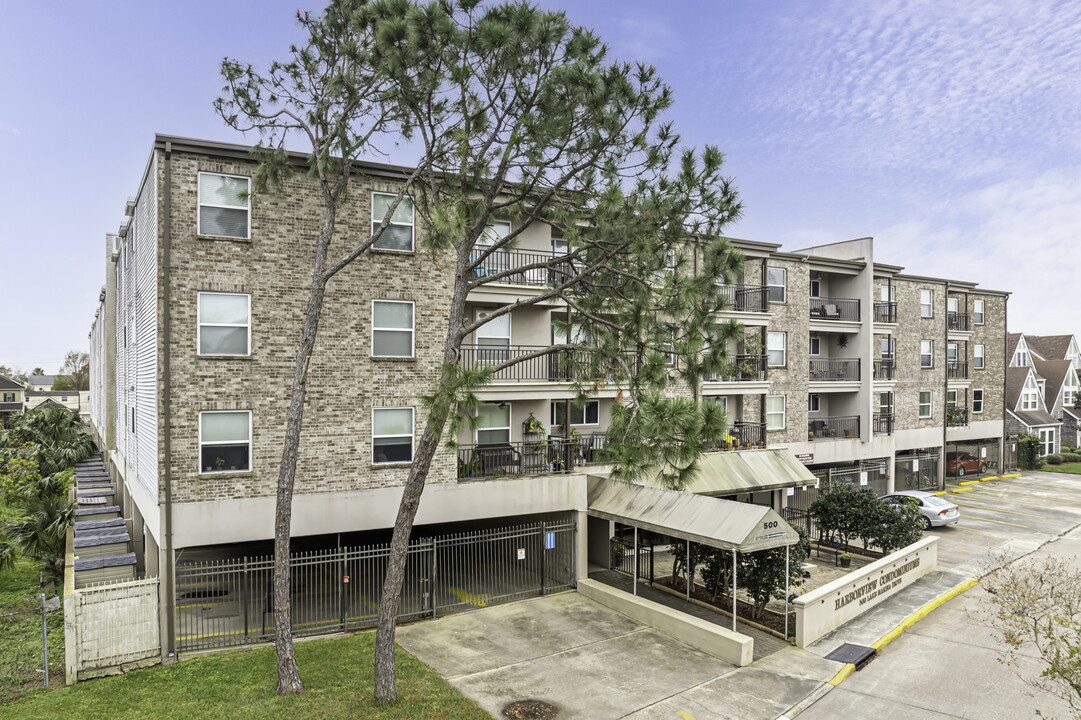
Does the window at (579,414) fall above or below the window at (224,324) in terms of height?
below

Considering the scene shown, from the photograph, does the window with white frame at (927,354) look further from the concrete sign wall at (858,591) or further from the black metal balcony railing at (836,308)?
the concrete sign wall at (858,591)

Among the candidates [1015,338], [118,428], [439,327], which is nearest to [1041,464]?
[1015,338]

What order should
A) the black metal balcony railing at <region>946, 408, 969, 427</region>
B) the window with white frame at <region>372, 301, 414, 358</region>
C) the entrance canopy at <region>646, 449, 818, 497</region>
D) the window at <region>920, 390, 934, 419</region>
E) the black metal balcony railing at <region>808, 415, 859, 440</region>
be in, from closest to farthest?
the window with white frame at <region>372, 301, 414, 358</region> < the entrance canopy at <region>646, 449, 818, 497</region> < the black metal balcony railing at <region>808, 415, 859, 440</region> < the window at <region>920, 390, 934, 419</region> < the black metal balcony railing at <region>946, 408, 969, 427</region>

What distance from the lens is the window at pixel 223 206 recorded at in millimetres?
14367

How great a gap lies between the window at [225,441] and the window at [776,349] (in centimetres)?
2007

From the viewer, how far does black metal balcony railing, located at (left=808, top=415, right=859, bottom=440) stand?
29078 mm

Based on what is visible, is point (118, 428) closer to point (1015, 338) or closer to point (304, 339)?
point (304, 339)

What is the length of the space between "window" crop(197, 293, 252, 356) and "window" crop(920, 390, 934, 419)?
32.2 metres

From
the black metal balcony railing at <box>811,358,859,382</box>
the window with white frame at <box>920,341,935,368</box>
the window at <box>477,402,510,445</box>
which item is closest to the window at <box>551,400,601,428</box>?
the window at <box>477,402,510,445</box>

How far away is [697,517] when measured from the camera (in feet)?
49.2

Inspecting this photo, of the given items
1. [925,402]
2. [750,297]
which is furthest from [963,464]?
[750,297]

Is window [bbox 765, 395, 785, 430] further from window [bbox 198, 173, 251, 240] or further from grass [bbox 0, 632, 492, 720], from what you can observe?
window [bbox 198, 173, 251, 240]

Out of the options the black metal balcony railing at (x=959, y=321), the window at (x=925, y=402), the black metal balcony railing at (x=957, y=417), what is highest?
the black metal balcony railing at (x=959, y=321)

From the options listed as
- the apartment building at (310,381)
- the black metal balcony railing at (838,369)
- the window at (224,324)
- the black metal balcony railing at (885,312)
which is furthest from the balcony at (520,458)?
the black metal balcony railing at (885,312)
